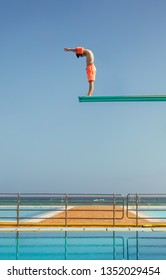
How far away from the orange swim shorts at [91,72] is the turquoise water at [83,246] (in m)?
2.43

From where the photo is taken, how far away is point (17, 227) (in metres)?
7.85

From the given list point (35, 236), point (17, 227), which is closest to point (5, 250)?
point (35, 236)

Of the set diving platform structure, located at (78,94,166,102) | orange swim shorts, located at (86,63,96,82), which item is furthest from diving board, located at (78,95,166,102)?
orange swim shorts, located at (86,63,96,82)

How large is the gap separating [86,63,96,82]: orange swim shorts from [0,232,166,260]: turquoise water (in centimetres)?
243

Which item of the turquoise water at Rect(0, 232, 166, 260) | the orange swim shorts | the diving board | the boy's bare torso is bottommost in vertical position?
the turquoise water at Rect(0, 232, 166, 260)

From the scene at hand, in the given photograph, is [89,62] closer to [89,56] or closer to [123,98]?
[89,56]

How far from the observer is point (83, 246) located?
6125mm

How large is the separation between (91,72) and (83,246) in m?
2.62

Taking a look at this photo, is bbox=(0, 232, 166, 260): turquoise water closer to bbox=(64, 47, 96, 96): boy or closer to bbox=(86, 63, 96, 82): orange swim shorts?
bbox=(64, 47, 96, 96): boy

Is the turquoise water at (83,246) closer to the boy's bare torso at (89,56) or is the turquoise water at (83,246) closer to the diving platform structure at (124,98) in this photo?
the diving platform structure at (124,98)

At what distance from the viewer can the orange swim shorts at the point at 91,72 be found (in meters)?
5.60

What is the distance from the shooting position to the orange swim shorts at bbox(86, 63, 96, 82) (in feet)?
18.4

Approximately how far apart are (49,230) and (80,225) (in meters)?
0.79
